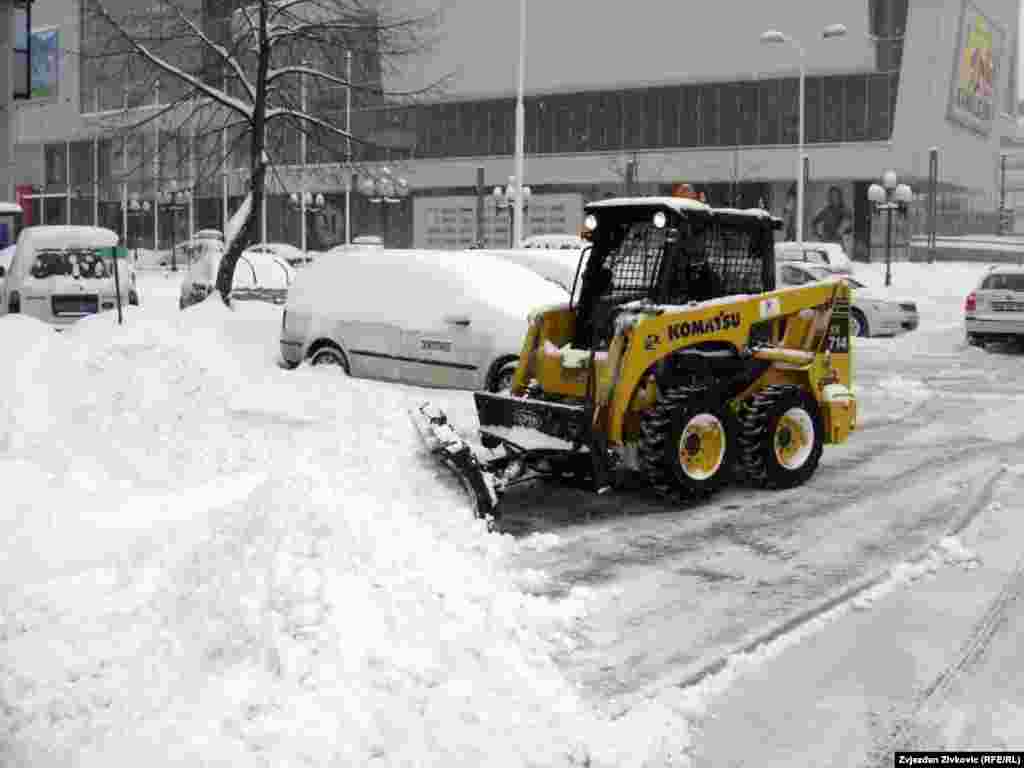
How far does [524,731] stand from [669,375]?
4.53 m

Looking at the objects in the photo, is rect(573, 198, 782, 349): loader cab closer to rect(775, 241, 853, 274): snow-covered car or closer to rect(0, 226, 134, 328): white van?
rect(0, 226, 134, 328): white van

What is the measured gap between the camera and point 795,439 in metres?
9.86

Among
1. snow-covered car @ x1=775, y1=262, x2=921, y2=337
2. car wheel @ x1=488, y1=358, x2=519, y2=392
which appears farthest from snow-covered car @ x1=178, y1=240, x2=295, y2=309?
snow-covered car @ x1=775, y1=262, x2=921, y2=337

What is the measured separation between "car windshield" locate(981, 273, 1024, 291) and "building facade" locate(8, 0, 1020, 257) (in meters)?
34.8

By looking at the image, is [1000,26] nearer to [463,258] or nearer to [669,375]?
[463,258]

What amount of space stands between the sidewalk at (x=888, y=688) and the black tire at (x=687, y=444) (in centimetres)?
216

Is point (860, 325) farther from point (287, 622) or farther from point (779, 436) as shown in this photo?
point (287, 622)

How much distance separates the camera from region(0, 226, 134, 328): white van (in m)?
19.5

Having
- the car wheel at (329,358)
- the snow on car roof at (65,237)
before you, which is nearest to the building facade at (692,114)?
the snow on car roof at (65,237)

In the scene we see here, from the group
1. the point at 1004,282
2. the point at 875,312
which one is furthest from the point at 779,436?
the point at 875,312

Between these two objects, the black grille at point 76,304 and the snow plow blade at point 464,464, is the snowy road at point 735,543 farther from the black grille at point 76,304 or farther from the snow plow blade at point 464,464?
the black grille at point 76,304

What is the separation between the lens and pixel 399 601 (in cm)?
563

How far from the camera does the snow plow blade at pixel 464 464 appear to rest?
26.3ft

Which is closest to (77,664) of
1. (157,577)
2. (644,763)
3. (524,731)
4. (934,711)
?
(157,577)
